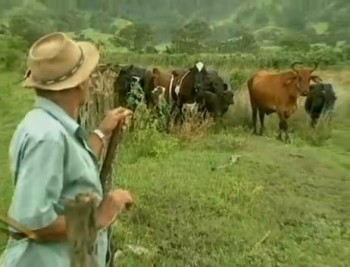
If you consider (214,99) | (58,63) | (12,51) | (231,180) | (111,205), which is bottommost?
(12,51)

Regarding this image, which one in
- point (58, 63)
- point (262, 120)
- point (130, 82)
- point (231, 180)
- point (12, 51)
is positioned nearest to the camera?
point (58, 63)

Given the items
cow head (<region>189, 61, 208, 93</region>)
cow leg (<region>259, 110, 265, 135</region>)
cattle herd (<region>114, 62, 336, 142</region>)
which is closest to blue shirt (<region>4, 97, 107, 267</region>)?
cattle herd (<region>114, 62, 336, 142</region>)

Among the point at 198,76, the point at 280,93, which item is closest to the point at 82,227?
the point at 198,76

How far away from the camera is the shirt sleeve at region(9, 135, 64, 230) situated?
2.73 m

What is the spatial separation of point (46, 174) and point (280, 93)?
41.9ft

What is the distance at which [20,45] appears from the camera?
78.2 ft

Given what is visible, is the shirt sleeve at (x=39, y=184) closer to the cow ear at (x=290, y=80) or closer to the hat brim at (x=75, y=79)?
the hat brim at (x=75, y=79)

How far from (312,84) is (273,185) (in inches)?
275

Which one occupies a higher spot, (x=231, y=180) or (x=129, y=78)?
(x=231, y=180)

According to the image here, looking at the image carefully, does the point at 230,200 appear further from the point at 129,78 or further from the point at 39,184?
the point at 129,78

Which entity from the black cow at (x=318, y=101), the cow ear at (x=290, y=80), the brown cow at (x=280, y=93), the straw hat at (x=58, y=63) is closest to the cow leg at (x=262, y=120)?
the brown cow at (x=280, y=93)

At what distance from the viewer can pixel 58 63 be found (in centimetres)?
301

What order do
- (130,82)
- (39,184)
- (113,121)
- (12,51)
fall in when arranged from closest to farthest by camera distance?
(39,184) → (113,121) → (130,82) → (12,51)

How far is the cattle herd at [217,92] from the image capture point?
14.9 meters
